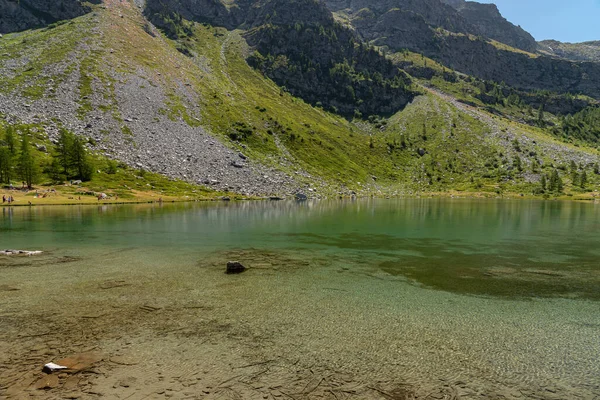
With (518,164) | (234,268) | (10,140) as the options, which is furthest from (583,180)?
(10,140)

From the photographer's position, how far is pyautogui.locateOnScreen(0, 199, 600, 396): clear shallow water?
14070 mm

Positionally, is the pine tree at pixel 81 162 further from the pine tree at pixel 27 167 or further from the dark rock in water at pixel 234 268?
the dark rock in water at pixel 234 268

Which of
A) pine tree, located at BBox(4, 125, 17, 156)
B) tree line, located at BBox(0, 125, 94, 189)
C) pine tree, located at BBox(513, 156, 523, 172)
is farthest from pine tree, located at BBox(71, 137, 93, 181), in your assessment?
pine tree, located at BBox(513, 156, 523, 172)

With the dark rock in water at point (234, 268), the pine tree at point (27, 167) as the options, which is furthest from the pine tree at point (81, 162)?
the dark rock in water at point (234, 268)

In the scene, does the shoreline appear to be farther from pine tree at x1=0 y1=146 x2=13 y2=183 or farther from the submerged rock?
the submerged rock

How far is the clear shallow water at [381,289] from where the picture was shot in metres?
14.1

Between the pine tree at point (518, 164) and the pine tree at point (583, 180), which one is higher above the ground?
the pine tree at point (518, 164)

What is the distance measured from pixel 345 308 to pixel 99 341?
39.3 ft

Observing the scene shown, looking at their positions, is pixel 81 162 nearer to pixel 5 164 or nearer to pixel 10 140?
pixel 5 164

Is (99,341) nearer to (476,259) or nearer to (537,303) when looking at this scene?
(537,303)

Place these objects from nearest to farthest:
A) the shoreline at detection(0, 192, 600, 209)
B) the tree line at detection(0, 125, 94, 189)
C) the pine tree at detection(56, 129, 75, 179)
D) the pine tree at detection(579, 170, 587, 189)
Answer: the shoreline at detection(0, 192, 600, 209), the tree line at detection(0, 125, 94, 189), the pine tree at detection(56, 129, 75, 179), the pine tree at detection(579, 170, 587, 189)

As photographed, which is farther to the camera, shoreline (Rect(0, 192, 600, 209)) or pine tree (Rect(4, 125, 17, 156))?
pine tree (Rect(4, 125, 17, 156))

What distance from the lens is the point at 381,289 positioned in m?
23.3

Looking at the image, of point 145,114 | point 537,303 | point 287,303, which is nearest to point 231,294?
point 287,303
